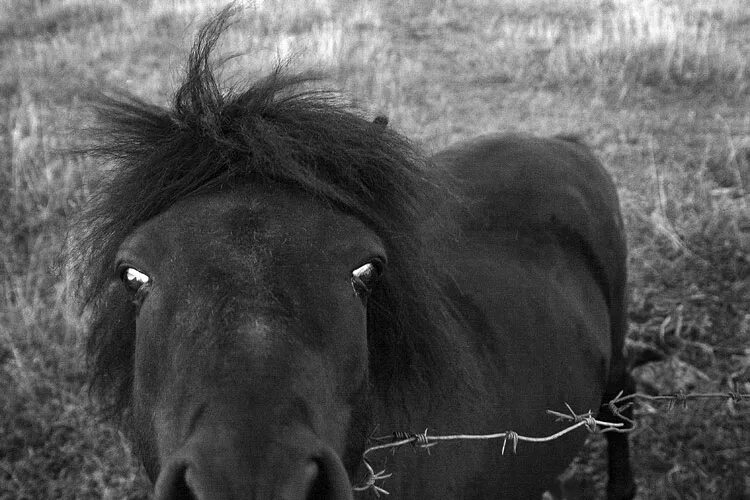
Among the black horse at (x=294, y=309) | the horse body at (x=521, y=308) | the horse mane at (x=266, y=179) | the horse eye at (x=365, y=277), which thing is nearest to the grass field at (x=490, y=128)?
the horse mane at (x=266, y=179)

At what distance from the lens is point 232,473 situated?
4.36 feet

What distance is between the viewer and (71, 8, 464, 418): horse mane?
1.89 m

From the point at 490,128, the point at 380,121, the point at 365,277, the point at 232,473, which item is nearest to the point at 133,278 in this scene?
the point at 365,277

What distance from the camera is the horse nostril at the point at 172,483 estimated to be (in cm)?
134

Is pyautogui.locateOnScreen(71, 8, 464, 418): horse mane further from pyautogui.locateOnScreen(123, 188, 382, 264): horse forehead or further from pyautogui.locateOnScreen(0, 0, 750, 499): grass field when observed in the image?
pyautogui.locateOnScreen(0, 0, 750, 499): grass field

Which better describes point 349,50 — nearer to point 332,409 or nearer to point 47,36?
point 47,36

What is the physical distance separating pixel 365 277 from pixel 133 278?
595 millimetres

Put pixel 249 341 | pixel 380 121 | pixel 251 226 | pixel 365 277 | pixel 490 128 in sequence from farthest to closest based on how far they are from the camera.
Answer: pixel 490 128, pixel 380 121, pixel 365 277, pixel 251 226, pixel 249 341

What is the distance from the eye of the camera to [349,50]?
362 inches

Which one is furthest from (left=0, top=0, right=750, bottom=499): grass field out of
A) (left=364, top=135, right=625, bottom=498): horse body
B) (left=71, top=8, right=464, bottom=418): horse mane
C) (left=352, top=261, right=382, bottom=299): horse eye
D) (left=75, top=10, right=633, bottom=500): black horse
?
(left=352, top=261, right=382, bottom=299): horse eye

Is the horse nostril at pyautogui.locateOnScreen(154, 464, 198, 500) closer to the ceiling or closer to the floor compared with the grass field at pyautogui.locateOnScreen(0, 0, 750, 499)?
closer to the ceiling

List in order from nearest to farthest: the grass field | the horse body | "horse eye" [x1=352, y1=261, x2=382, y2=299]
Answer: "horse eye" [x1=352, y1=261, x2=382, y2=299] < the horse body < the grass field

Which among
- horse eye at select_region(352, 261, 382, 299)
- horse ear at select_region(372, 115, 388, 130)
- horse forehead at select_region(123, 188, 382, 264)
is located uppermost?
horse ear at select_region(372, 115, 388, 130)

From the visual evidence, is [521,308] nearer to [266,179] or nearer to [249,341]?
[266,179]
